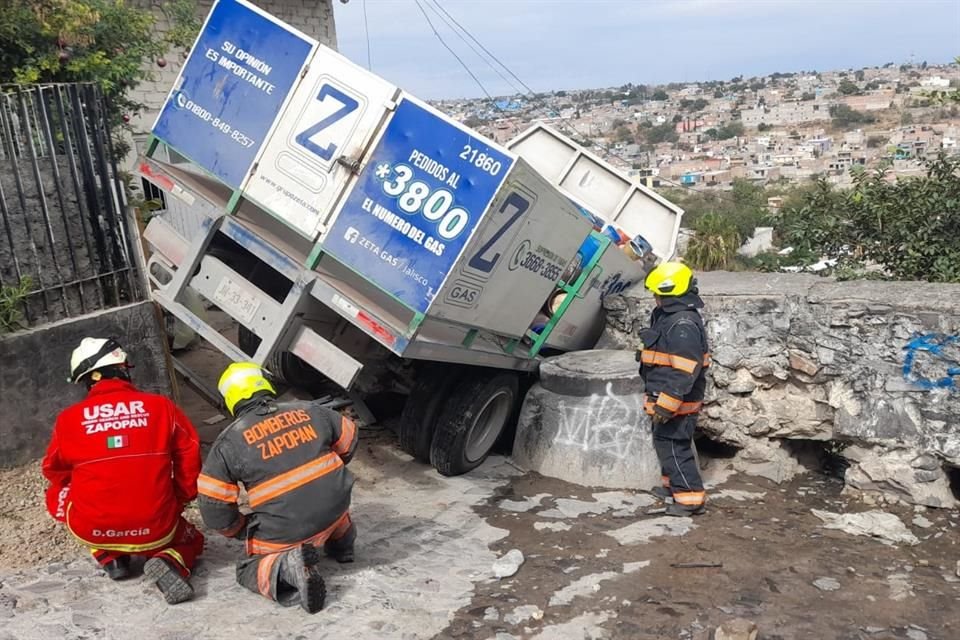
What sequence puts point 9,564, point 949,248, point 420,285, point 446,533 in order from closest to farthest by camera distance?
point 9,564 → point 420,285 → point 446,533 → point 949,248

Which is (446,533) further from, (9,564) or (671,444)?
(9,564)

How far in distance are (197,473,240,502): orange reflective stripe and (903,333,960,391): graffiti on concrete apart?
4.18m

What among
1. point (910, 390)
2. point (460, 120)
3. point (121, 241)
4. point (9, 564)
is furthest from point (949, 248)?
point (9, 564)

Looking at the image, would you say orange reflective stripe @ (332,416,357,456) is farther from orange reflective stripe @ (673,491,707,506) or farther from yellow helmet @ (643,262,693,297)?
orange reflective stripe @ (673,491,707,506)

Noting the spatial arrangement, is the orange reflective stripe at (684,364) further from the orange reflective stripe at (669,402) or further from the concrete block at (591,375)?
the concrete block at (591,375)

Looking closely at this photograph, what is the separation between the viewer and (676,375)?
4922 mm

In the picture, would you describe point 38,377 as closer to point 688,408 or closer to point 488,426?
point 488,426

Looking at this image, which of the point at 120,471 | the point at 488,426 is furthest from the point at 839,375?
the point at 120,471

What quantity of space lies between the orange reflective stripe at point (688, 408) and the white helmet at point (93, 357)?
331cm

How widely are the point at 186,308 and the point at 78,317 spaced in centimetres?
72

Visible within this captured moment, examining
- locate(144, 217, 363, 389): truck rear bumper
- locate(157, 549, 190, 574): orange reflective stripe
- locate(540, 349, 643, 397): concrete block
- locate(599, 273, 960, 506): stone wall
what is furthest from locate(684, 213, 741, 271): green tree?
locate(157, 549, 190, 574): orange reflective stripe

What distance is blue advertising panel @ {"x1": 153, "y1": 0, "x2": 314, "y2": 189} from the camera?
4.58 metres

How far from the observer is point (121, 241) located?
544 cm

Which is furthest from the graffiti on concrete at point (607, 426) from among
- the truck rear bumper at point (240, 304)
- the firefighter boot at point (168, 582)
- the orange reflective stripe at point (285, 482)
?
the firefighter boot at point (168, 582)
